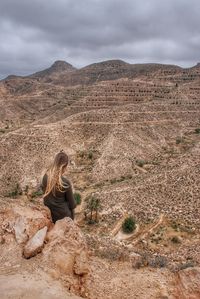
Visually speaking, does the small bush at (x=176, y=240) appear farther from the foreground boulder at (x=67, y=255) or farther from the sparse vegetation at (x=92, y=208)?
the foreground boulder at (x=67, y=255)

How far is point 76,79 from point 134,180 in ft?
384

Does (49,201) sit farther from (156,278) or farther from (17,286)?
(156,278)

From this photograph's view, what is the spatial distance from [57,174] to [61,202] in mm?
769

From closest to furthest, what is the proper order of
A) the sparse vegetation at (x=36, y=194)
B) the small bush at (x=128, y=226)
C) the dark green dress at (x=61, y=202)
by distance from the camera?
the dark green dress at (x=61, y=202) → the small bush at (x=128, y=226) → the sparse vegetation at (x=36, y=194)

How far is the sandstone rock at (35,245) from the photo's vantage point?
8.98 m

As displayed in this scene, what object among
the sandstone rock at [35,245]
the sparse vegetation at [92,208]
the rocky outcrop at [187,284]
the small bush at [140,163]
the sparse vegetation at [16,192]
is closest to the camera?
the rocky outcrop at [187,284]

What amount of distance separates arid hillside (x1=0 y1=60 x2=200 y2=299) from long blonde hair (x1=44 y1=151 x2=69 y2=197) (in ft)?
7.08

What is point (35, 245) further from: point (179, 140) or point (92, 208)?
point (179, 140)

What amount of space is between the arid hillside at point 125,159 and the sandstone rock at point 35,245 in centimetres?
153

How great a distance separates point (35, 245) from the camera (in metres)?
9.09

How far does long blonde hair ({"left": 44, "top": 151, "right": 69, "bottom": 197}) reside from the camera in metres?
9.11

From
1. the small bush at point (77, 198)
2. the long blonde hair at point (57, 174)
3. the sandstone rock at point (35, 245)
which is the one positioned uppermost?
the long blonde hair at point (57, 174)

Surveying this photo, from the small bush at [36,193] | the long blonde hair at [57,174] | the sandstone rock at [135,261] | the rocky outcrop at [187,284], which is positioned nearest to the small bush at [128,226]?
the small bush at [36,193]

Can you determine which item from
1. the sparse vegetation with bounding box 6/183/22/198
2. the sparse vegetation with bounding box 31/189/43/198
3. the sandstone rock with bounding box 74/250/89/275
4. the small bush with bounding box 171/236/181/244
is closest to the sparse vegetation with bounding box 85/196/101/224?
the sparse vegetation with bounding box 31/189/43/198
